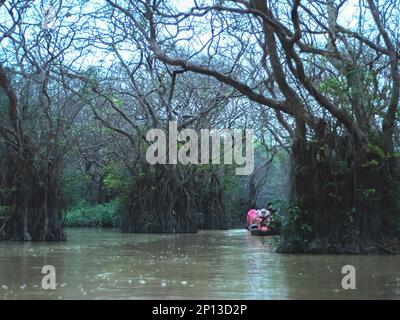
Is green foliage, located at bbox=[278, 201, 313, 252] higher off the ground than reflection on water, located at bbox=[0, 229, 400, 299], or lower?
higher

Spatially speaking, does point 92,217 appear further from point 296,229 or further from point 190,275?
point 190,275

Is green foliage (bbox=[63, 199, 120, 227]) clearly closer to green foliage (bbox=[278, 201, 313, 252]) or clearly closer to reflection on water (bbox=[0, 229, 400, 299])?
reflection on water (bbox=[0, 229, 400, 299])

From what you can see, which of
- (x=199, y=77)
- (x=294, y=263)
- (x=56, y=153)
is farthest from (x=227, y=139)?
(x=294, y=263)

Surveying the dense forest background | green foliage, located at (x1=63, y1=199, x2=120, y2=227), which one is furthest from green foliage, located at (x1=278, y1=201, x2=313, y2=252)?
green foliage, located at (x1=63, y1=199, x2=120, y2=227)

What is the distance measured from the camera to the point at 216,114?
24.5 metres

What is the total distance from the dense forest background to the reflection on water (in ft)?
4.76

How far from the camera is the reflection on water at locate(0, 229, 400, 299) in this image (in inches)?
266

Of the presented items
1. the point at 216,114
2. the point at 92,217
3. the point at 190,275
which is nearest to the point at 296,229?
the point at 190,275

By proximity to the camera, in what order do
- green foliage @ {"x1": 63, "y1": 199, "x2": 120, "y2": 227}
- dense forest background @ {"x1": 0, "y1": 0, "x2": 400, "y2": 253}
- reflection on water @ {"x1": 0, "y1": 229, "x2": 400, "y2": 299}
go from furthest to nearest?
green foliage @ {"x1": 63, "y1": 199, "x2": 120, "y2": 227}, dense forest background @ {"x1": 0, "y1": 0, "x2": 400, "y2": 253}, reflection on water @ {"x1": 0, "y1": 229, "x2": 400, "y2": 299}

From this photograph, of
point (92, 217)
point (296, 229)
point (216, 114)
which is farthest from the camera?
point (92, 217)

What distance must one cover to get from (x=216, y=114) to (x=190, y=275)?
16.4 m

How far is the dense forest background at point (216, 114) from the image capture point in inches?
480

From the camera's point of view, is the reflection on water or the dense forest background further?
the dense forest background
